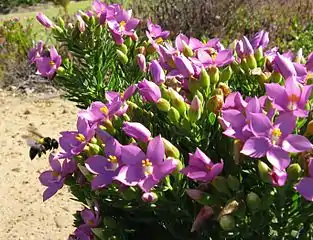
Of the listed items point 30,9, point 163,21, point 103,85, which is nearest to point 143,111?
point 103,85

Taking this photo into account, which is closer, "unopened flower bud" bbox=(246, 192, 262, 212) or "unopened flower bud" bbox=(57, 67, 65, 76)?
"unopened flower bud" bbox=(246, 192, 262, 212)

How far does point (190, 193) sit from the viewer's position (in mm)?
1464

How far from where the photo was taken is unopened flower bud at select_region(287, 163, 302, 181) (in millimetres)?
1384

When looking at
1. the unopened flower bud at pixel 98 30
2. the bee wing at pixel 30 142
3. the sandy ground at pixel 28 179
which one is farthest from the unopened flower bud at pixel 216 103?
the sandy ground at pixel 28 179

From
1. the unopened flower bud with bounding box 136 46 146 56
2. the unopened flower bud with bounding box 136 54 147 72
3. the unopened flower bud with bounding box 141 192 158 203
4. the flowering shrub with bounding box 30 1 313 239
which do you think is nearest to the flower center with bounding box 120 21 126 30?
the unopened flower bud with bounding box 136 46 146 56

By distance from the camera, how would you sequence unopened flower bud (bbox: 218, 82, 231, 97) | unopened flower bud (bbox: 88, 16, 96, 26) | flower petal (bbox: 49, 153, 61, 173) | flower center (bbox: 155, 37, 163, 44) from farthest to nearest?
1. unopened flower bud (bbox: 88, 16, 96, 26)
2. flower center (bbox: 155, 37, 163, 44)
3. flower petal (bbox: 49, 153, 61, 173)
4. unopened flower bud (bbox: 218, 82, 231, 97)

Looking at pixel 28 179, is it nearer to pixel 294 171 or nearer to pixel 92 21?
pixel 92 21

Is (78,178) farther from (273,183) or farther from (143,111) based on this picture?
(273,183)

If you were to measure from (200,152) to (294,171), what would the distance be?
22 centimetres

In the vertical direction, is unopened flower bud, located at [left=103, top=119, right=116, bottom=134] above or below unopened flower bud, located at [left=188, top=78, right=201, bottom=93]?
below

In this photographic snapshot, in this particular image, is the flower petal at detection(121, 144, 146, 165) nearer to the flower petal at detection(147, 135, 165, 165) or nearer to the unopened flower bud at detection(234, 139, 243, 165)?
the flower petal at detection(147, 135, 165, 165)

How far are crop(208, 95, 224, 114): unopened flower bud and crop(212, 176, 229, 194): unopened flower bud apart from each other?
20 centimetres

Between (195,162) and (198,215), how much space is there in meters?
0.14

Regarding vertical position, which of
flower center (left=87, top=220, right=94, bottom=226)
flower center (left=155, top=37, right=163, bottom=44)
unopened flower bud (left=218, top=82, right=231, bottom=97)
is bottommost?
flower center (left=87, top=220, right=94, bottom=226)
